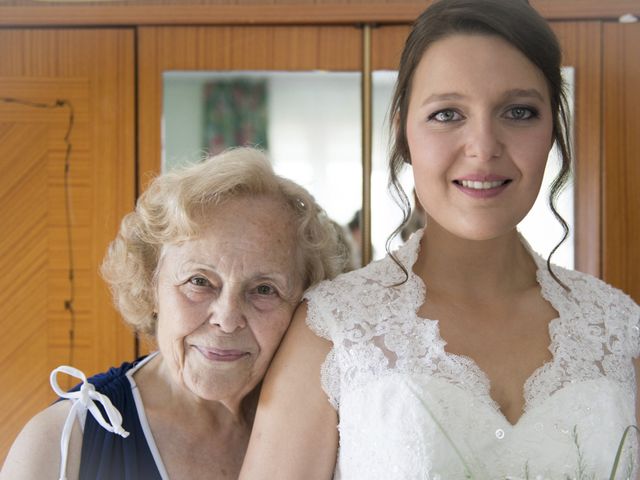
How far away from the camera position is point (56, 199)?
2369 millimetres

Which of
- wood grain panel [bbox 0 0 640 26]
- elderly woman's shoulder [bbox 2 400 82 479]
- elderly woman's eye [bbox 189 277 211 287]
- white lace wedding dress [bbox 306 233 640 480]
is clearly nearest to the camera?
white lace wedding dress [bbox 306 233 640 480]

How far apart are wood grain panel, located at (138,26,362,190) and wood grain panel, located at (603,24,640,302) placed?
2.55 feet

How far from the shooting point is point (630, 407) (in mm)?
1312

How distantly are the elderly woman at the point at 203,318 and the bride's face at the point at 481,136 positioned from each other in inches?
12.2

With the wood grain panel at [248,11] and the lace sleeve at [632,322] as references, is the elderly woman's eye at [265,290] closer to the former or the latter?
the lace sleeve at [632,322]

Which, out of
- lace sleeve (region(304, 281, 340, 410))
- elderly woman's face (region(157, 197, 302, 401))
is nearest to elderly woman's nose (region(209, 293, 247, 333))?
elderly woman's face (region(157, 197, 302, 401))

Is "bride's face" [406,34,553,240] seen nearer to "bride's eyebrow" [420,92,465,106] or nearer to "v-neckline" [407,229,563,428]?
"bride's eyebrow" [420,92,465,106]

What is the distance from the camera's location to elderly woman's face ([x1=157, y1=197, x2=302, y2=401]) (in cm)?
139

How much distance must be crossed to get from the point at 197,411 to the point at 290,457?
0.34 metres

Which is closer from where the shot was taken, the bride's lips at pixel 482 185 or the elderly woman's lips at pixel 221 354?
the bride's lips at pixel 482 185

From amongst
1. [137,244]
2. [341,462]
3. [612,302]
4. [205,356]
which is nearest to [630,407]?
[612,302]

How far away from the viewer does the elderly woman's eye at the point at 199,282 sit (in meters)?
1.42

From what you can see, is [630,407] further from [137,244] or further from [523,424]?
[137,244]

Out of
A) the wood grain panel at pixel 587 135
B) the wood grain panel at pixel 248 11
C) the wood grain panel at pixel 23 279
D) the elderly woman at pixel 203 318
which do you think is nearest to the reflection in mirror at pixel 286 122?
the wood grain panel at pixel 248 11
